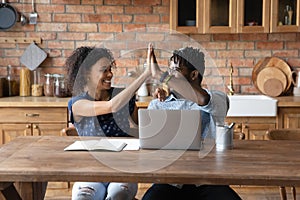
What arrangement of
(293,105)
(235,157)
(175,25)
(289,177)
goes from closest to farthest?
(289,177), (235,157), (293,105), (175,25)

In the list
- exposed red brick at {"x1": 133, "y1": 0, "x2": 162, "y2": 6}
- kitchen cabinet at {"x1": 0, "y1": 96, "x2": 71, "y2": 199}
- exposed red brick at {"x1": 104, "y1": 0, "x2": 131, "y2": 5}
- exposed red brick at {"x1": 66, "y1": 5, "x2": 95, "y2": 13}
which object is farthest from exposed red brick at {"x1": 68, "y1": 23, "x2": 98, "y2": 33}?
kitchen cabinet at {"x1": 0, "y1": 96, "x2": 71, "y2": 199}

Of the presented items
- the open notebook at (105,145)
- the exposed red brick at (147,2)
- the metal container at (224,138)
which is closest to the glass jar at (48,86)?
the exposed red brick at (147,2)

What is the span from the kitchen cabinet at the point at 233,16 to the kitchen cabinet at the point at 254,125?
0.83 metres

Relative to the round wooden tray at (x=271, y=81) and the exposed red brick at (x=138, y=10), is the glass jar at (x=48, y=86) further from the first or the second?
the round wooden tray at (x=271, y=81)

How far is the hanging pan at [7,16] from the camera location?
4059 mm

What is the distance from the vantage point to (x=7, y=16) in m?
4.08

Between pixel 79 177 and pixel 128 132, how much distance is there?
2.84ft

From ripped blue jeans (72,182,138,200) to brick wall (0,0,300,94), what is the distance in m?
2.09

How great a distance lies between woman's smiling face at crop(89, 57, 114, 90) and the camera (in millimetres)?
2365

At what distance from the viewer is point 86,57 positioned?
248cm

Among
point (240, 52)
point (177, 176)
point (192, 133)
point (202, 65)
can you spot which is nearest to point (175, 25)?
point (240, 52)

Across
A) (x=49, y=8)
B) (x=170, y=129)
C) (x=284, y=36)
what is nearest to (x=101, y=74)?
(x=170, y=129)

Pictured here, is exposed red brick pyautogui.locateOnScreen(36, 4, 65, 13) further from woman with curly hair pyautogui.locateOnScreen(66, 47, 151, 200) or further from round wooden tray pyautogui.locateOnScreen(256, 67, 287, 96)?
round wooden tray pyautogui.locateOnScreen(256, 67, 287, 96)

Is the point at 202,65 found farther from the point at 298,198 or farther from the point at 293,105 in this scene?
the point at 298,198
